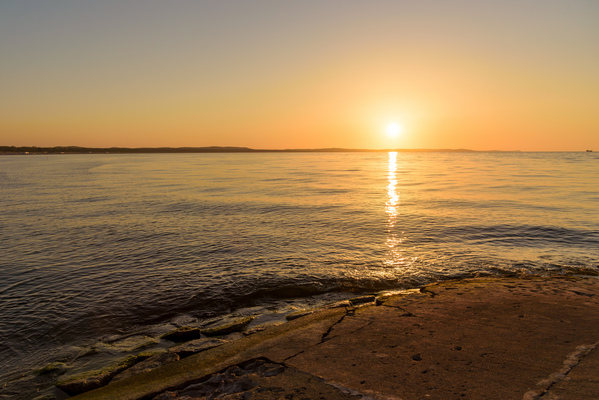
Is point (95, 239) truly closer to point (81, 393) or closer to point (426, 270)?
point (81, 393)

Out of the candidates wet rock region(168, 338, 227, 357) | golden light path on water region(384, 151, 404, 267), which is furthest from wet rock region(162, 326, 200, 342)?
golden light path on water region(384, 151, 404, 267)

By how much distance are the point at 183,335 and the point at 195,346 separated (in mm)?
810

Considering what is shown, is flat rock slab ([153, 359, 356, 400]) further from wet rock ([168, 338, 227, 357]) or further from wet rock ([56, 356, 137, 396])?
wet rock ([56, 356, 137, 396])

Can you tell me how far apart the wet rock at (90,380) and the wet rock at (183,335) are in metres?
1.08

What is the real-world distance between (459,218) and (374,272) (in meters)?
11.0

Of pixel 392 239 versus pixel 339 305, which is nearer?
pixel 339 305

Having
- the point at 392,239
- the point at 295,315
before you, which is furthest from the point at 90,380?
the point at 392,239

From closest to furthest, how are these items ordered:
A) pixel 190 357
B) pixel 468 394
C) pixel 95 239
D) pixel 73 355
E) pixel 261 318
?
pixel 468 394
pixel 190 357
pixel 73 355
pixel 261 318
pixel 95 239

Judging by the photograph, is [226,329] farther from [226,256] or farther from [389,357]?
[226,256]

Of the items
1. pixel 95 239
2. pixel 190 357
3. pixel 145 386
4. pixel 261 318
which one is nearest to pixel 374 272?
pixel 261 318

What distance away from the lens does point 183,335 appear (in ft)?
24.1

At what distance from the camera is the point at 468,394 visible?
14.6 feet

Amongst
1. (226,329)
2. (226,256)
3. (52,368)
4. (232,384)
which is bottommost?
(52,368)

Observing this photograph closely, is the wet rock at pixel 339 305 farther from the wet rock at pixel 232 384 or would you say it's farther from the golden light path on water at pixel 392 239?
the golden light path on water at pixel 392 239
